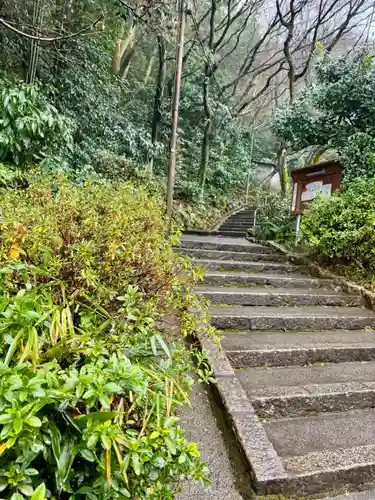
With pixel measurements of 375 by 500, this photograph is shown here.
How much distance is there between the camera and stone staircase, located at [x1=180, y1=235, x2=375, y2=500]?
63.6 inches

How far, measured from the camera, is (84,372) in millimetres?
946

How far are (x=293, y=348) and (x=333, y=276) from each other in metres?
1.88

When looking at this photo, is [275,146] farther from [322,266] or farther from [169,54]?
[322,266]

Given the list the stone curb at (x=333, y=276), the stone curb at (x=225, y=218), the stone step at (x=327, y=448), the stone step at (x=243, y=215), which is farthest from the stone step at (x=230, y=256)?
the stone step at (x=243, y=215)

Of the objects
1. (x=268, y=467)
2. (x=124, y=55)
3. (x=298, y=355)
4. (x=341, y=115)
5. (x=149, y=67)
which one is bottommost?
(x=268, y=467)

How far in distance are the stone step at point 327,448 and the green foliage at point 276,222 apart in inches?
151

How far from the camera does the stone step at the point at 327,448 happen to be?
1583mm

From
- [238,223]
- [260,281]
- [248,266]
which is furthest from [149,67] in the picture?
[260,281]

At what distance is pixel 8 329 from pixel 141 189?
6.26 feet

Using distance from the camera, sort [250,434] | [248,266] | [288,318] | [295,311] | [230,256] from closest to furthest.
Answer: [250,434]
[288,318]
[295,311]
[248,266]
[230,256]

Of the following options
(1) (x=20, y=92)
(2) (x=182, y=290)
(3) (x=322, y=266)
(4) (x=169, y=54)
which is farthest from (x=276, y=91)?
(2) (x=182, y=290)

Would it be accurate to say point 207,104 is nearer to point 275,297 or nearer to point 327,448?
point 275,297

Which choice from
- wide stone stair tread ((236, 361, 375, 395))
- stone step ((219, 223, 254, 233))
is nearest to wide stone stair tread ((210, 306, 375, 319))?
wide stone stair tread ((236, 361, 375, 395))

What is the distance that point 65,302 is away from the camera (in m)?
1.28
